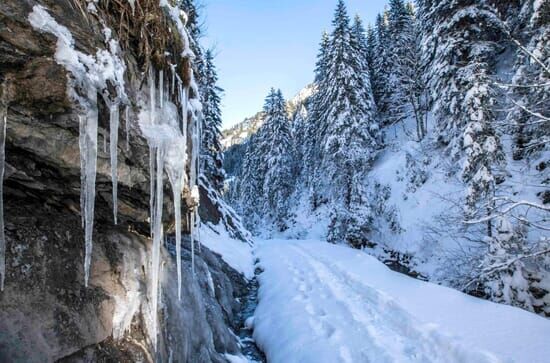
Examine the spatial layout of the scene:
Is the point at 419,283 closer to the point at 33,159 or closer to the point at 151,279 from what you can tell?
the point at 151,279

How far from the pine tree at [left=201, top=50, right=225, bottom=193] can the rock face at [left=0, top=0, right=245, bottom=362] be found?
1759 centimetres

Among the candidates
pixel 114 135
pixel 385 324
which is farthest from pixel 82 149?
pixel 385 324

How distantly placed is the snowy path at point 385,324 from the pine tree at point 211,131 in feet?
44.9

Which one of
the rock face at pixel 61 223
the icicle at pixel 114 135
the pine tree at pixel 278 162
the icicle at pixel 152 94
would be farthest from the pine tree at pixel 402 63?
the icicle at pixel 114 135

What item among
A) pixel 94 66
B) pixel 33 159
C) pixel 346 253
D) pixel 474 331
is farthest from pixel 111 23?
pixel 346 253

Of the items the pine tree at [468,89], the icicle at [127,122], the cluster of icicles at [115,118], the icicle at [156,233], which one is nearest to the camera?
the cluster of icicles at [115,118]

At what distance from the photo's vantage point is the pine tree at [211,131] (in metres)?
22.0

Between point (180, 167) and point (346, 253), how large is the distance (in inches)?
414

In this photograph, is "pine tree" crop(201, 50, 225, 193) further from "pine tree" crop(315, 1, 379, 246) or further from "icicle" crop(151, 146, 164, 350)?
"icicle" crop(151, 146, 164, 350)

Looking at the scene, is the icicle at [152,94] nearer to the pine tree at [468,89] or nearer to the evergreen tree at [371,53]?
the pine tree at [468,89]

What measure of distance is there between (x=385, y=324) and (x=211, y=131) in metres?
18.3

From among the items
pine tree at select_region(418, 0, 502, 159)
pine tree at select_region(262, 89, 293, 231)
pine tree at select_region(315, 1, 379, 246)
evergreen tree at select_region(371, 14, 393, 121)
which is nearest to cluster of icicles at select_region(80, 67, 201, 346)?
pine tree at select_region(418, 0, 502, 159)

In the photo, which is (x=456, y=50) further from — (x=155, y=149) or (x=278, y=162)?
(x=278, y=162)

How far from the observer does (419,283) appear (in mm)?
8320
